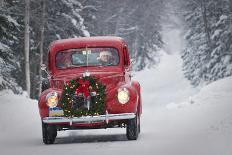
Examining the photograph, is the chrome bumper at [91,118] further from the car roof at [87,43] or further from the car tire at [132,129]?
the car roof at [87,43]

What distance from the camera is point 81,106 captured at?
12656 millimetres

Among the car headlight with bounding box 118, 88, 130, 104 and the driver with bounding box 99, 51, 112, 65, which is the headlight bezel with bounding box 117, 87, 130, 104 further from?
the driver with bounding box 99, 51, 112, 65

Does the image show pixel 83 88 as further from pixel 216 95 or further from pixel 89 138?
pixel 216 95

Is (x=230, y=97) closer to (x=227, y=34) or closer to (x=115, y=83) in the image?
(x=115, y=83)

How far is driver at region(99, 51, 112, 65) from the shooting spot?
14.4 metres

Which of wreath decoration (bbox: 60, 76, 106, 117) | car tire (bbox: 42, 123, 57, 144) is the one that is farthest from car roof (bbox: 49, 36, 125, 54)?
car tire (bbox: 42, 123, 57, 144)

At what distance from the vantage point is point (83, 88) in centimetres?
1268

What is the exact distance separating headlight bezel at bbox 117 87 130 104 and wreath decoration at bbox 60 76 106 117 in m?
0.29

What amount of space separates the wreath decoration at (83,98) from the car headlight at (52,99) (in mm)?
161

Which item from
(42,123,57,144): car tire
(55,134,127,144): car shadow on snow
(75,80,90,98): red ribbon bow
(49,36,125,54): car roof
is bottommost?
(55,134,127,144): car shadow on snow

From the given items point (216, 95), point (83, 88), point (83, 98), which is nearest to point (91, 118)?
point (83, 98)

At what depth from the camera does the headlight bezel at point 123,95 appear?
41.7 ft

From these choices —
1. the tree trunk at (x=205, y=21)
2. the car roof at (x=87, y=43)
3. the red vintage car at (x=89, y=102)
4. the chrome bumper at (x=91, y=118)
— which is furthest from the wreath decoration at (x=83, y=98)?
the tree trunk at (x=205, y=21)

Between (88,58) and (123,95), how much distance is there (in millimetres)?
1997
